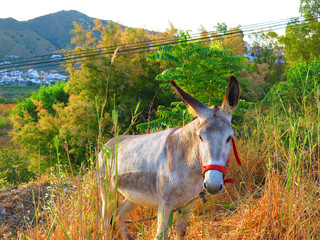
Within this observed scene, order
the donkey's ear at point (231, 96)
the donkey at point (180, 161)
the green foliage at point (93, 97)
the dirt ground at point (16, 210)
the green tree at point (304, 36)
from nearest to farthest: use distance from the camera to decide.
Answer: the donkey at point (180, 161) < the donkey's ear at point (231, 96) < the dirt ground at point (16, 210) < the green foliage at point (93, 97) < the green tree at point (304, 36)

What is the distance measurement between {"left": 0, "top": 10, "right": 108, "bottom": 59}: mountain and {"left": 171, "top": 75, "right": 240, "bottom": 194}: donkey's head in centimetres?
10756

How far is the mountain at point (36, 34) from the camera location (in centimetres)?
11488

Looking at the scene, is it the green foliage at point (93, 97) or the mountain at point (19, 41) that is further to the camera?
the mountain at point (19, 41)

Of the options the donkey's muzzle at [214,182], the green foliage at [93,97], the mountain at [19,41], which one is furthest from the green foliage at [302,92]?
the mountain at [19,41]

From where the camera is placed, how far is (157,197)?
2.43m

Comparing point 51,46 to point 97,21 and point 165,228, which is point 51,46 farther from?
point 165,228

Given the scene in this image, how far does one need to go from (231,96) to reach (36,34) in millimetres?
152113

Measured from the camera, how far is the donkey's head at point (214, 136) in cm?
184

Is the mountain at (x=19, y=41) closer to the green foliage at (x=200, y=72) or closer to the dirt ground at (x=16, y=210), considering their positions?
the green foliage at (x=200, y=72)

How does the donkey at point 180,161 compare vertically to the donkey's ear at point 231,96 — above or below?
below

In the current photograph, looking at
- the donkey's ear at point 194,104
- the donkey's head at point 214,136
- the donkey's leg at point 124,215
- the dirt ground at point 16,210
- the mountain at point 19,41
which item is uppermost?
the mountain at point 19,41

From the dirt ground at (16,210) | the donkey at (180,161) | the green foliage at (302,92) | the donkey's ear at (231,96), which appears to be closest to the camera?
the donkey at (180,161)

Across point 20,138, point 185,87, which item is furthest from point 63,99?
point 185,87

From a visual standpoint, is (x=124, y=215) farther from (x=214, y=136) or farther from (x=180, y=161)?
(x=214, y=136)
